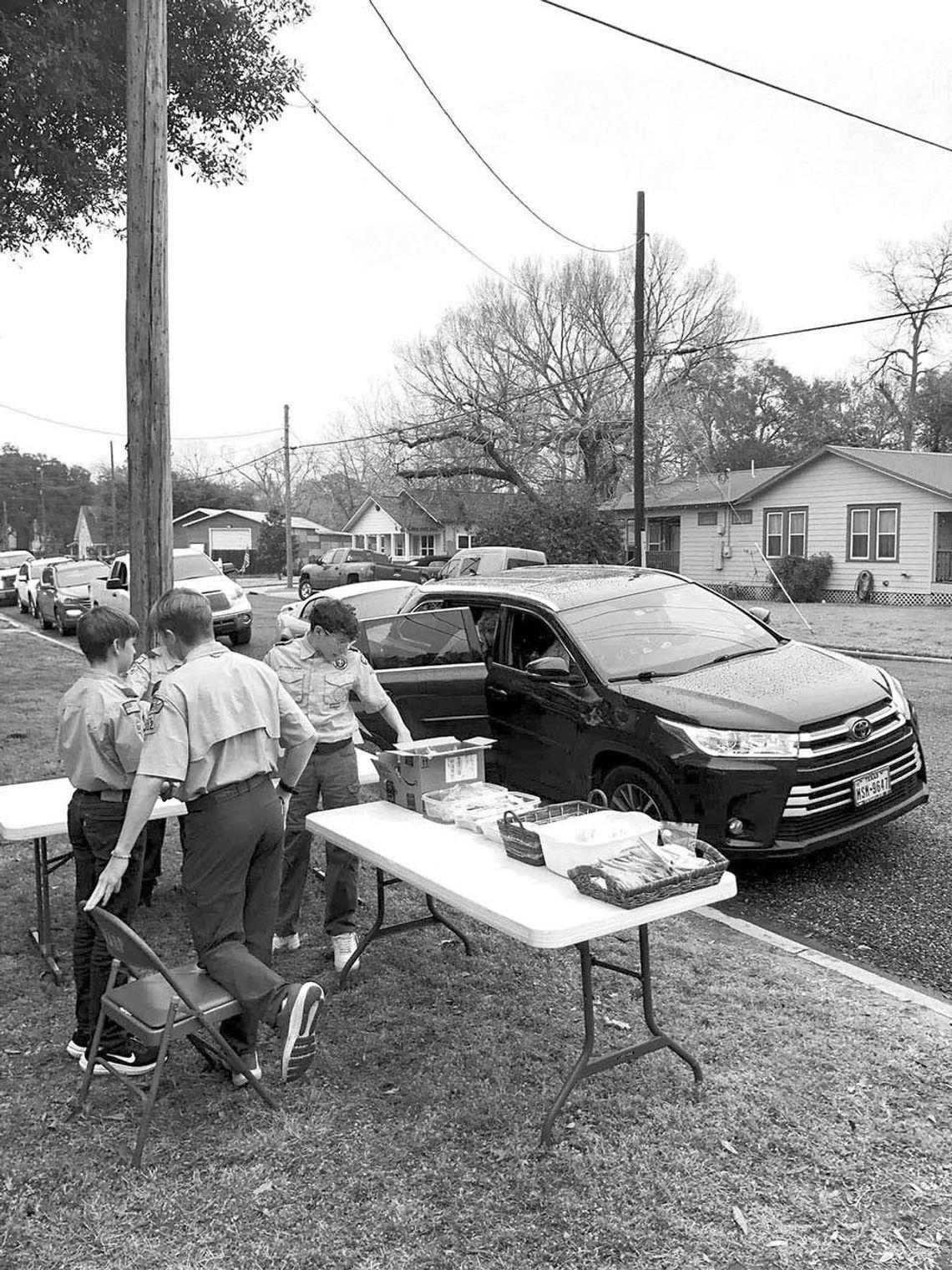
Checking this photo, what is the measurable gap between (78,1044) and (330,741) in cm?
150

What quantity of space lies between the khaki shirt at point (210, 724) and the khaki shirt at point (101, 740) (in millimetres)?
252

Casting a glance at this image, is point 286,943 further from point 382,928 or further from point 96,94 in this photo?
point 96,94

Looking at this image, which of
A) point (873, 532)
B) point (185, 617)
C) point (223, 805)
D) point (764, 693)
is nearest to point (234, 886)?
point (223, 805)

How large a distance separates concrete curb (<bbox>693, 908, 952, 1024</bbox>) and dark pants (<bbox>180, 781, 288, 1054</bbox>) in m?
2.43

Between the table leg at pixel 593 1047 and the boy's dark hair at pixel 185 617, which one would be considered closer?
the table leg at pixel 593 1047

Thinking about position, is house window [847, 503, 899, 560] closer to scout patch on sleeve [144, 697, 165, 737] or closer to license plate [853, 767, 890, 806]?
license plate [853, 767, 890, 806]

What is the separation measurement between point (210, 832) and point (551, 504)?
102ft

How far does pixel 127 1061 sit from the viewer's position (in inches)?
141

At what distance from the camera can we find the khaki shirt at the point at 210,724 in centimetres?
324

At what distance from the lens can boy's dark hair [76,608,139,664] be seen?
3.61m

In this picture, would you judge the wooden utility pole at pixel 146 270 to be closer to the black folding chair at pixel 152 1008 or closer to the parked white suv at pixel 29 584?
the black folding chair at pixel 152 1008

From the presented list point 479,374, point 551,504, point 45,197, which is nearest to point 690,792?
point 45,197

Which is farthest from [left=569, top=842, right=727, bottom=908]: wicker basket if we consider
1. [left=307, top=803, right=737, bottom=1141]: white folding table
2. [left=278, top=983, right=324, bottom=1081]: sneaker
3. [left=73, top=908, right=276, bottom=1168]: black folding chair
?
[left=73, top=908, right=276, bottom=1168]: black folding chair

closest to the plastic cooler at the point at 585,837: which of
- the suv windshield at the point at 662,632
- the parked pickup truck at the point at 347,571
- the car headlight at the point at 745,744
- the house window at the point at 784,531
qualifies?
the car headlight at the point at 745,744
